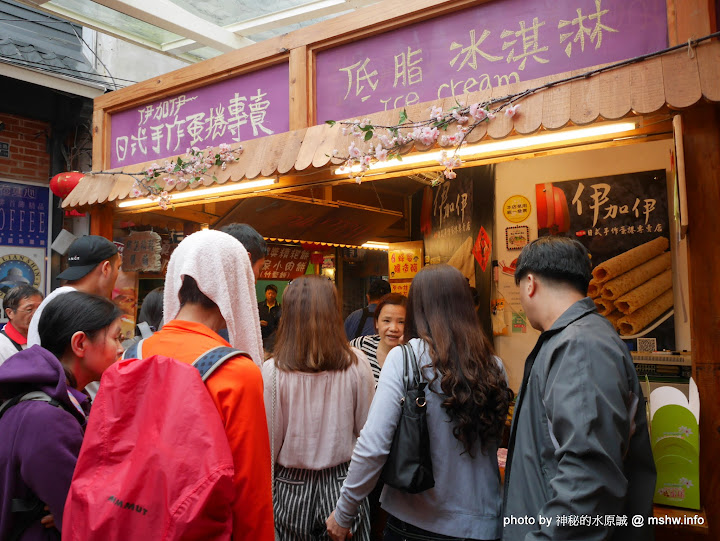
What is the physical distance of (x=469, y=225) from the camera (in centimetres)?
651

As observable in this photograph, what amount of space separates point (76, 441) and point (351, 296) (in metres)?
8.43

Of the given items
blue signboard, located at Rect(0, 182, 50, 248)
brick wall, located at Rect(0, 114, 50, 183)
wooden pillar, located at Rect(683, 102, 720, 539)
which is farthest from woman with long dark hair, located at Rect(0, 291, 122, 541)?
brick wall, located at Rect(0, 114, 50, 183)

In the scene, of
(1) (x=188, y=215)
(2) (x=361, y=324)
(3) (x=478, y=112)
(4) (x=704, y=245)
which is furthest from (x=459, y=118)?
(1) (x=188, y=215)

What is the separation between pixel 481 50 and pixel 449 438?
2499 mm

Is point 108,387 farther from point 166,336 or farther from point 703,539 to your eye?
point 703,539

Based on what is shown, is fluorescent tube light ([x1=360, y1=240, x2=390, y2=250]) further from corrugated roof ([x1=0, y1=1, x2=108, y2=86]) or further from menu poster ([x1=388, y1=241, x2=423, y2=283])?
corrugated roof ([x1=0, y1=1, x2=108, y2=86])

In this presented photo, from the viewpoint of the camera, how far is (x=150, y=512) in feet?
4.57

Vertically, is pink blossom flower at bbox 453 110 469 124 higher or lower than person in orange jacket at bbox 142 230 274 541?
higher

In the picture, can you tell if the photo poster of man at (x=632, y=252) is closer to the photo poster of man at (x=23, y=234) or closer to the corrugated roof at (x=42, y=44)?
the corrugated roof at (x=42, y=44)

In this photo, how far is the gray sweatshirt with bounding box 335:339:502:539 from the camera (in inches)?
85.8

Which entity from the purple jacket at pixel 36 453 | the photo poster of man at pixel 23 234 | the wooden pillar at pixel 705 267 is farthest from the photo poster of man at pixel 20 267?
the wooden pillar at pixel 705 267

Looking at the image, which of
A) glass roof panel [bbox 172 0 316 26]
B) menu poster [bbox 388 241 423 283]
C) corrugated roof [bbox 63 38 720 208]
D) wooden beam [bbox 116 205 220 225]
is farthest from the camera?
menu poster [bbox 388 241 423 283]

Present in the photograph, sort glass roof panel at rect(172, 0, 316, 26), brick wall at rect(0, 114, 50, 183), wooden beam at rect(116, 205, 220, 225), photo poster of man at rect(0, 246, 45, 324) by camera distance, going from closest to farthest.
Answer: glass roof panel at rect(172, 0, 316, 26)
wooden beam at rect(116, 205, 220, 225)
photo poster of man at rect(0, 246, 45, 324)
brick wall at rect(0, 114, 50, 183)

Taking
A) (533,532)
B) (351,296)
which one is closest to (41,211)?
(351,296)
